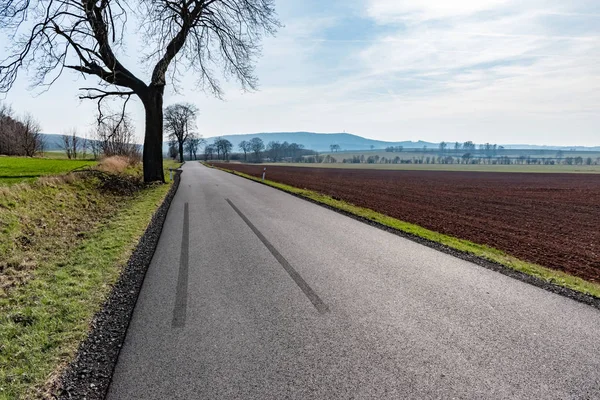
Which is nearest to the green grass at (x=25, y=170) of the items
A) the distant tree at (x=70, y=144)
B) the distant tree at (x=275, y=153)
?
the distant tree at (x=70, y=144)

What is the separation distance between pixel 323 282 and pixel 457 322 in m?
1.96

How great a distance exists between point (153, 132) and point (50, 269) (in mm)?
14596

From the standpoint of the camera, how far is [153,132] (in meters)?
19.0

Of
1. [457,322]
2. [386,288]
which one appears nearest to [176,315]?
[386,288]

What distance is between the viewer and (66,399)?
2686mm

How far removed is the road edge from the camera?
9.26ft

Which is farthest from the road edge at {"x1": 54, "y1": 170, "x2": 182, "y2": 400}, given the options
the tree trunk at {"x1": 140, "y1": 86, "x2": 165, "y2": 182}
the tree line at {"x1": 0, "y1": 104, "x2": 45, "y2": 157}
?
the tree line at {"x1": 0, "y1": 104, "x2": 45, "y2": 157}

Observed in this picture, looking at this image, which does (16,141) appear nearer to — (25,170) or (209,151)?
(25,170)

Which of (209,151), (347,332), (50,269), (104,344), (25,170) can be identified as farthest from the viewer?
(209,151)

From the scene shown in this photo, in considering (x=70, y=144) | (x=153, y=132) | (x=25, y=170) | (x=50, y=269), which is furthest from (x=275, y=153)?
(x=50, y=269)

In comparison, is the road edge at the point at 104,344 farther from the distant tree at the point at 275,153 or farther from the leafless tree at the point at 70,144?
the distant tree at the point at 275,153

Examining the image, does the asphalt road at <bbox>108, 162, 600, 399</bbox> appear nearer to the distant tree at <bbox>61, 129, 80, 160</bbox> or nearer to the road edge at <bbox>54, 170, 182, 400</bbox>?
the road edge at <bbox>54, 170, 182, 400</bbox>

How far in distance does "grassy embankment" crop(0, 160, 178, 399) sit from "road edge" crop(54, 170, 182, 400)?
10cm

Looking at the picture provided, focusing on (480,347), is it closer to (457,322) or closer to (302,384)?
(457,322)
